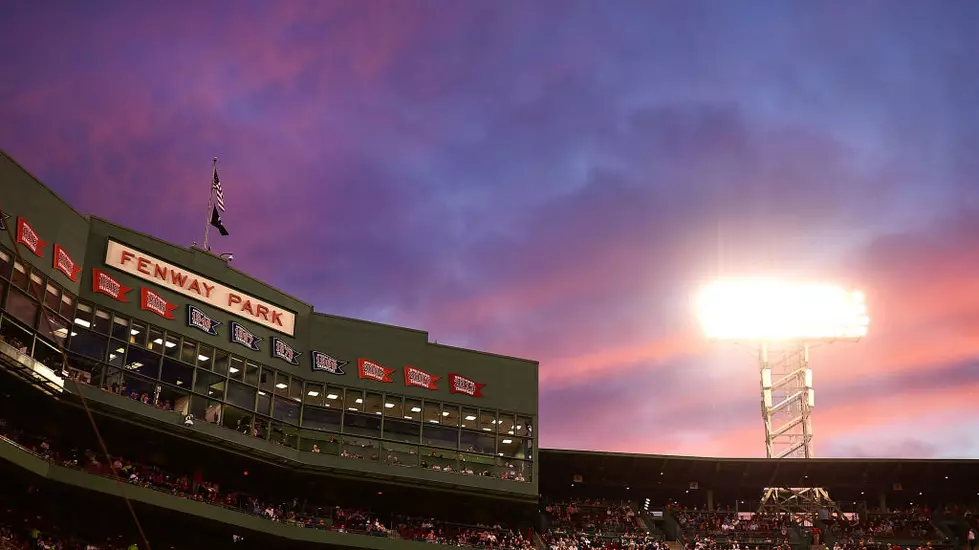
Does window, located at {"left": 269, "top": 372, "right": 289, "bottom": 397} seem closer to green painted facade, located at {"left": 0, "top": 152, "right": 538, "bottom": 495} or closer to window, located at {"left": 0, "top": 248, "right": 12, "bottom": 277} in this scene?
green painted facade, located at {"left": 0, "top": 152, "right": 538, "bottom": 495}

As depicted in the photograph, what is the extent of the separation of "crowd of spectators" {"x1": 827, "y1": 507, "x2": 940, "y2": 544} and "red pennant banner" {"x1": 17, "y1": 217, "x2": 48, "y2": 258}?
4198 centimetres

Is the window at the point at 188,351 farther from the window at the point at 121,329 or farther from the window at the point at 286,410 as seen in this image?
the window at the point at 286,410

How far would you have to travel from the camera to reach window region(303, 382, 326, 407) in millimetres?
47375

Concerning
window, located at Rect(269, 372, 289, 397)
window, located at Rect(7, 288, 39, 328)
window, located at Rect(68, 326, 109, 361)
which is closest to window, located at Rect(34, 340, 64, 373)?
window, located at Rect(7, 288, 39, 328)

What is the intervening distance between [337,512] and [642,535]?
662 inches

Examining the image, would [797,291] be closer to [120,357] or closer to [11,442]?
[120,357]

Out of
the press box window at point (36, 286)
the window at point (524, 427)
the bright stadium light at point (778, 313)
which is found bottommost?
the window at point (524, 427)

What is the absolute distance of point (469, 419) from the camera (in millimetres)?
51094

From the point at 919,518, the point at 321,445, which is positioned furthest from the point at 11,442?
the point at 919,518


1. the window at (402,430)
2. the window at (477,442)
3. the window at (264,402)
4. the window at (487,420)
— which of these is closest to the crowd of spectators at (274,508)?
the window at (264,402)

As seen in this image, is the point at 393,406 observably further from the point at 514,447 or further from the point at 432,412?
the point at 514,447

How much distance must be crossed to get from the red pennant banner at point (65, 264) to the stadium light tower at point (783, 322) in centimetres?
3960

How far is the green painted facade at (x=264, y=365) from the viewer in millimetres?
38156

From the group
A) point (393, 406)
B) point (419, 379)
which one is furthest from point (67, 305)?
point (419, 379)
